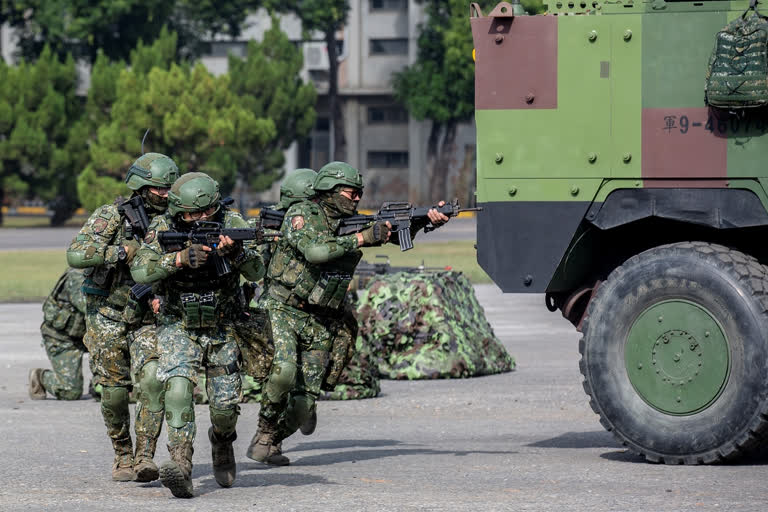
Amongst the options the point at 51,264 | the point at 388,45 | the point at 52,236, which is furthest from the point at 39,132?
the point at 388,45

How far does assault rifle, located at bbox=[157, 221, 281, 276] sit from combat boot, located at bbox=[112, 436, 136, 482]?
1336mm

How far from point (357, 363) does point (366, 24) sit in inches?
2303

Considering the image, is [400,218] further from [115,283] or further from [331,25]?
[331,25]

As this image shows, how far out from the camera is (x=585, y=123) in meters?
9.35

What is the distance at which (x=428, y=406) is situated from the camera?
12.6 meters

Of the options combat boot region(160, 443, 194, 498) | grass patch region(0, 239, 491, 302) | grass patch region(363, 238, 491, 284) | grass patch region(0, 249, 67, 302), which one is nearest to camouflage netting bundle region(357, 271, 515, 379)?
combat boot region(160, 443, 194, 498)

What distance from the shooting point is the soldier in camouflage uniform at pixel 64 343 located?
13.3 metres

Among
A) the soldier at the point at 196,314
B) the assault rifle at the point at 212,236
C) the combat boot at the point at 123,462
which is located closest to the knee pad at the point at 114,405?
the combat boot at the point at 123,462

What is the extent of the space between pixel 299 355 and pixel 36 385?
14.8 ft

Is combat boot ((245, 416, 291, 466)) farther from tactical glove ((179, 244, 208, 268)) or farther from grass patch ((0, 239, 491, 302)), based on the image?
grass patch ((0, 239, 491, 302))

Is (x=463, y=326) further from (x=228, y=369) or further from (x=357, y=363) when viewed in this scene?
(x=228, y=369)

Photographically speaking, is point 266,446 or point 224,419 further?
point 266,446

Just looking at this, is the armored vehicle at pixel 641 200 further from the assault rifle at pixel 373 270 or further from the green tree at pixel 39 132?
the green tree at pixel 39 132

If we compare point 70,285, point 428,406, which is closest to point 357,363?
point 428,406
